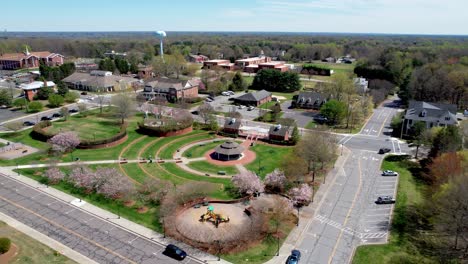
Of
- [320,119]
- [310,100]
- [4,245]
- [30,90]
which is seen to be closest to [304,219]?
[4,245]

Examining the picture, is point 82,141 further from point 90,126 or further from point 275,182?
point 275,182

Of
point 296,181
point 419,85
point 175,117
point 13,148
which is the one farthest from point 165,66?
point 296,181

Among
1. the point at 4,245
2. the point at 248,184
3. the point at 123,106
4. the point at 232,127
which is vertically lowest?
the point at 4,245

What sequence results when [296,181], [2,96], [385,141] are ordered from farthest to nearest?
[2,96], [385,141], [296,181]

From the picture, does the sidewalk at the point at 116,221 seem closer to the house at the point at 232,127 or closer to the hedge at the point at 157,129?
the hedge at the point at 157,129

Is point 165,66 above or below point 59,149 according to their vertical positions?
above

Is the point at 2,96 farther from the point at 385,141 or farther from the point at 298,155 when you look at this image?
the point at 385,141

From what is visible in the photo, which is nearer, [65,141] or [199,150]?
[65,141]
